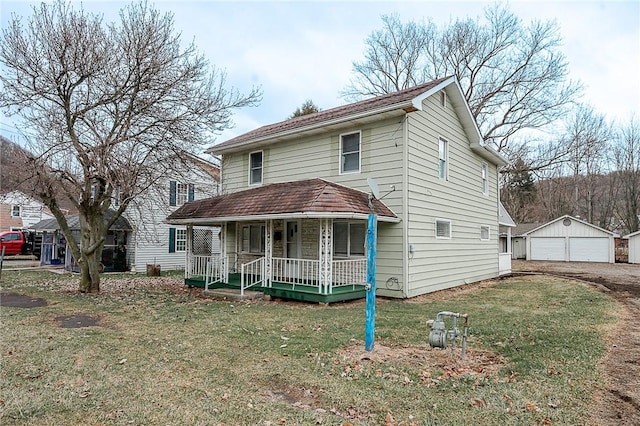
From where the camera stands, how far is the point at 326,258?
10.2 metres

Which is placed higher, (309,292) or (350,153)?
(350,153)

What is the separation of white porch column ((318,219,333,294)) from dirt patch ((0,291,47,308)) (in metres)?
6.98

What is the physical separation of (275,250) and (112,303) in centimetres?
523

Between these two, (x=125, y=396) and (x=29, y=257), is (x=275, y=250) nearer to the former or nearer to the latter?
(x=125, y=396)

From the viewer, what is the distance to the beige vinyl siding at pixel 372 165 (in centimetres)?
1108

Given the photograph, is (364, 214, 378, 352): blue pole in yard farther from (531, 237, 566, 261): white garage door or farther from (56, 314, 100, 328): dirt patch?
A: (531, 237, 566, 261): white garage door

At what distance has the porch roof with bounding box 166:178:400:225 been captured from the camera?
9742mm

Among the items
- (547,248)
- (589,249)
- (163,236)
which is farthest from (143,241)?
(589,249)

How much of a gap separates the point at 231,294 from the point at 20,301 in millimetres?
5375

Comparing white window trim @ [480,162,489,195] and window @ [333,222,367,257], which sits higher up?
white window trim @ [480,162,489,195]

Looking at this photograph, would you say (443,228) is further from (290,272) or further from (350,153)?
(290,272)

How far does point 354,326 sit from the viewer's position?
7.59 m

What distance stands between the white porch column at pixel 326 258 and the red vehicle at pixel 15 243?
26.9 meters

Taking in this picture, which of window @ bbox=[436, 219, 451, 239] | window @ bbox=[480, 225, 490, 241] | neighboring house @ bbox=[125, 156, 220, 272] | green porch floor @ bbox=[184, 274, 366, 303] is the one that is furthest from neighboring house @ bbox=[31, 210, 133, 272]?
window @ bbox=[480, 225, 490, 241]
